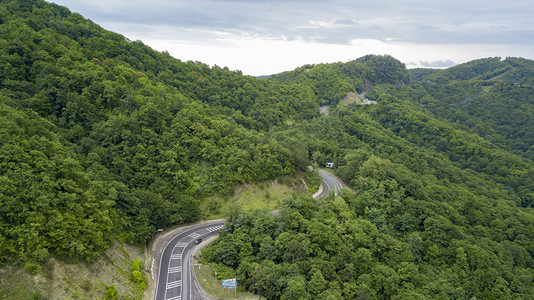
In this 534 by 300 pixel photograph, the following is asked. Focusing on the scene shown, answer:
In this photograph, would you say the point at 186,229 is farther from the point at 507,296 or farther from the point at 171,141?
the point at 507,296

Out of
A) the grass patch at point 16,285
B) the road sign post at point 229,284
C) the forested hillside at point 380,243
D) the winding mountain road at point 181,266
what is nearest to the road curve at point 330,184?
the forested hillside at point 380,243

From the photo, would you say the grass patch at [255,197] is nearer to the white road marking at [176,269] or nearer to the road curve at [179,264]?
the road curve at [179,264]

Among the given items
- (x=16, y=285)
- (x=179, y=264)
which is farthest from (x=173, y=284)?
(x=16, y=285)

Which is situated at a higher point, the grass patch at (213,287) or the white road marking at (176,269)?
the white road marking at (176,269)

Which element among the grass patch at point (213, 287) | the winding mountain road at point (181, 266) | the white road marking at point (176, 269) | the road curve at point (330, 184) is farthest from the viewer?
the road curve at point (330, 184)

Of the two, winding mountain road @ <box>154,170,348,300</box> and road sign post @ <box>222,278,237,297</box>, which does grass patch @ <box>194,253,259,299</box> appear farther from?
road sign post @ <box>222,278,237,297</box>

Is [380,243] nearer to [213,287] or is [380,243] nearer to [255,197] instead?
[255,197]

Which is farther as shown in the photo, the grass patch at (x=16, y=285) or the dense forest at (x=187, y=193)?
the dense forest at (x=187, y=193)

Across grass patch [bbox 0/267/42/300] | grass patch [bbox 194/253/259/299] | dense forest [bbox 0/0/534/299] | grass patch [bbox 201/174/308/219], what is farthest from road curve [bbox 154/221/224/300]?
grass patch [bbox 0/267/42/300]
